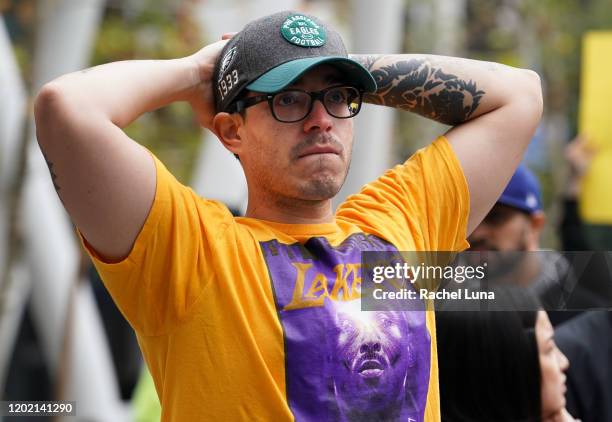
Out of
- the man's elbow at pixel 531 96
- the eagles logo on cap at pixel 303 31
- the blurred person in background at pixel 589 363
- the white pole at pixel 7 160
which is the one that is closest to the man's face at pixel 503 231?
the blurred person in background at pixel 589 363

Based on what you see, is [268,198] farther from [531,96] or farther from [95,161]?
[531,96]

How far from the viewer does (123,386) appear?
24.3ft

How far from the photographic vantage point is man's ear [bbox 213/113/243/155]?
3.04 metres

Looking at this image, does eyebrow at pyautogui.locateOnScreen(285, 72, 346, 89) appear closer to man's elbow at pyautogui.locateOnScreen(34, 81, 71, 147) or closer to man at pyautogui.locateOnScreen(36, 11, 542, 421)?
man at pyautogui.locateOnScreen(36, 11, 542, 421)

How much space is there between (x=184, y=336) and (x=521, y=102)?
3.79 feet

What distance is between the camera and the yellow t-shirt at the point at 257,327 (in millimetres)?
2684

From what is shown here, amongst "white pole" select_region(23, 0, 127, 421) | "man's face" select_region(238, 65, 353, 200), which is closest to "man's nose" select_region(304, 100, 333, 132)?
"man's face" select_region(238, 65, 353, 200)

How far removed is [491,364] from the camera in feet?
11.4

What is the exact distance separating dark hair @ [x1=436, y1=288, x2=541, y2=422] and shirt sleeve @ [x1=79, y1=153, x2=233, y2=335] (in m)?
0.96

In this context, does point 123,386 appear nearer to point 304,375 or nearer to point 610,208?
point 610,208

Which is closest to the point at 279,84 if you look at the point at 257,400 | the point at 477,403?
the point at 257,400

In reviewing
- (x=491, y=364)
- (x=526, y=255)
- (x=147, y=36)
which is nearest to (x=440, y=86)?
(x=526, y=255)

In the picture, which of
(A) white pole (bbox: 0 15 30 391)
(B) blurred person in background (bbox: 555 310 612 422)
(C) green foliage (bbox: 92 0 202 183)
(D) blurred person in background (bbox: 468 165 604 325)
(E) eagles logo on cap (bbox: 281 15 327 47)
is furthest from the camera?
(C) green foliage (bbox: 92 0 202 183)

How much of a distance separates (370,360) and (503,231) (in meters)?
1.68
